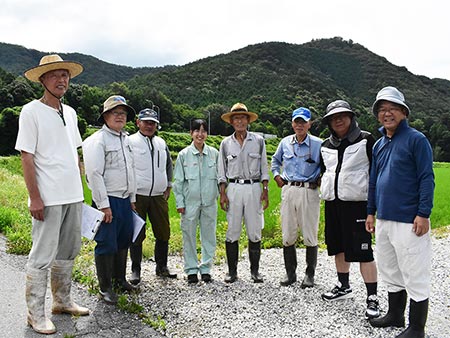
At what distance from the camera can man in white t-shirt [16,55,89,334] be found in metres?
3.69

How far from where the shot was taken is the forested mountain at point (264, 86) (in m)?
46.9

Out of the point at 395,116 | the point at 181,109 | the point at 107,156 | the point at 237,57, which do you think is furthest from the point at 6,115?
the point at 237,57

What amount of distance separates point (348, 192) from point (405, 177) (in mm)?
Result: 750

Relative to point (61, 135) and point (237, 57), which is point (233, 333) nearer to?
point (61, 135)

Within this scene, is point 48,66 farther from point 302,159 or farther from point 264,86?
point 264,86

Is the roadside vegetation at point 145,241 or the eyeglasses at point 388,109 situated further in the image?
the roadside vegetation at point 145,241

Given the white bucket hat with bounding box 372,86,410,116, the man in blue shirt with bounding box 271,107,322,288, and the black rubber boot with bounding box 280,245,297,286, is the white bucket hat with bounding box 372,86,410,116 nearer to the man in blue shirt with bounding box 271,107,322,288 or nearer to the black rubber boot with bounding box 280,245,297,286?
the man in blue shirt with bounding box 271,107,322,288

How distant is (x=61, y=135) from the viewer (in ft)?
12.7

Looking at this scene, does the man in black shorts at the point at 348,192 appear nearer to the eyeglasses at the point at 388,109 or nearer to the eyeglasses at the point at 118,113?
the eyeglasses at the point at 388,109

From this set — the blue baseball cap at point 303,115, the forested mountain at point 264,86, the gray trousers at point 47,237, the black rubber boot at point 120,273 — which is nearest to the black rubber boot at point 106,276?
the black rubber boot at point 120,273

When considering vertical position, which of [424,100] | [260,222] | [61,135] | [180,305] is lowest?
[180,305]

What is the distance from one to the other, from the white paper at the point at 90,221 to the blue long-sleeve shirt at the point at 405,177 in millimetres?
2697

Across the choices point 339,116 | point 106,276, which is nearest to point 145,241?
point 106,276

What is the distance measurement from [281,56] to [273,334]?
3598 inches
